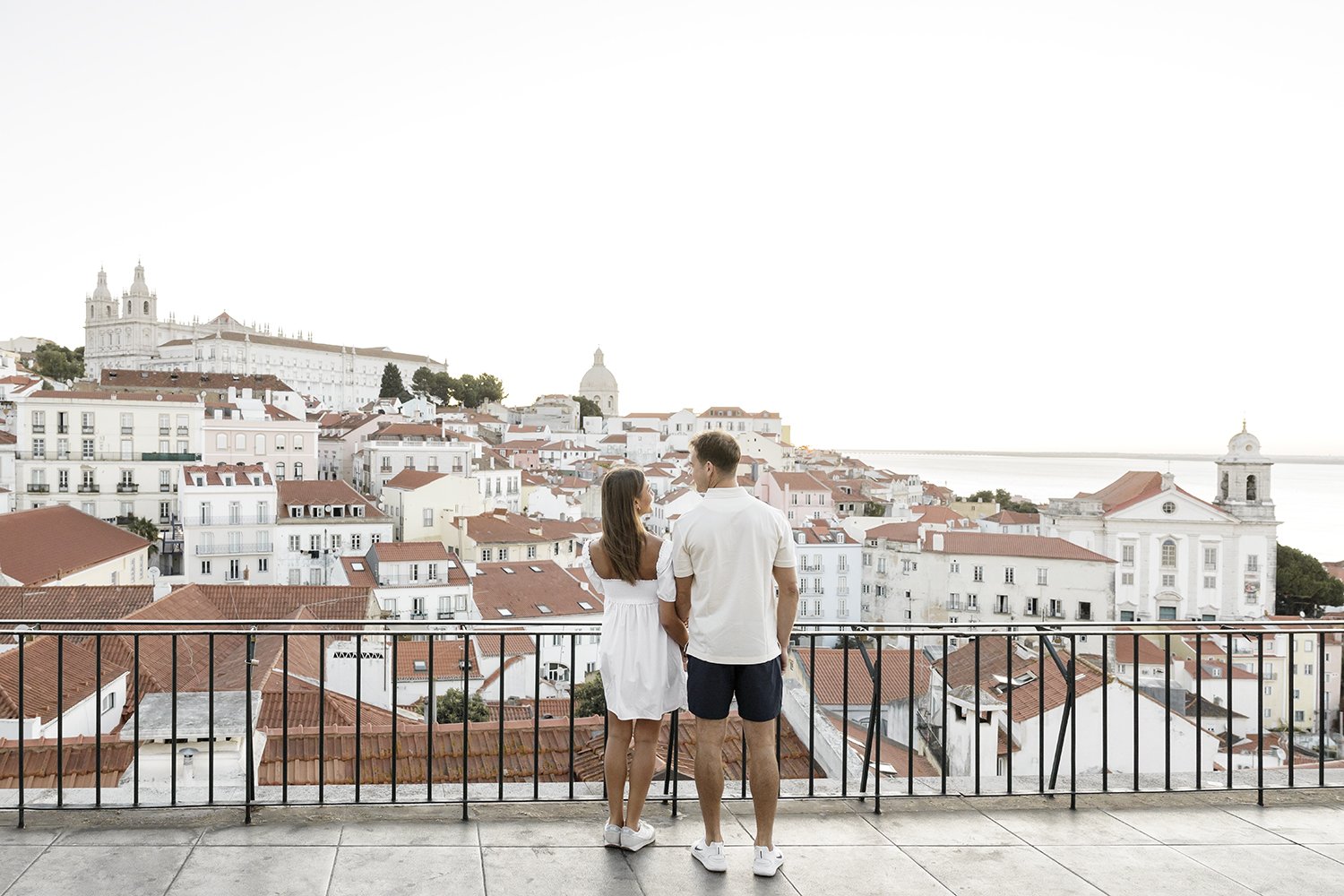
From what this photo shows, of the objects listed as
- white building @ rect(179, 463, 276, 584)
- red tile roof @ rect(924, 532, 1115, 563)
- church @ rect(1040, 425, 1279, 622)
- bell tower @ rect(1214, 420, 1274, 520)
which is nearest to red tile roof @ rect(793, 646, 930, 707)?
red tile roof @ rect(924, 532, 1115, 563)

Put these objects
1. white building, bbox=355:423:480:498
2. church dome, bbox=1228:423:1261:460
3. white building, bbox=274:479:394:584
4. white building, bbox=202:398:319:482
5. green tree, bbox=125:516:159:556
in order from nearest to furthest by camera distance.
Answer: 1. white building, bbox=274:479:394:584
2. green tree, bbox=125:516:159:556
3. white building, bbox=202:398:319:482
4. church dome, bbox=1228:423:1261:460
5. white building, bbox=355:423:480:498

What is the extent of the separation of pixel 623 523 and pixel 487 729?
5.41 m

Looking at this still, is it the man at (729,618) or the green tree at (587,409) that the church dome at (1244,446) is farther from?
the green tree at (587,409)

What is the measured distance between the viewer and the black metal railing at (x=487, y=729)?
14.1ft

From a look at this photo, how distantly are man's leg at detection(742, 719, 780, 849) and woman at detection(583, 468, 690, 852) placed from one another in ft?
1.07

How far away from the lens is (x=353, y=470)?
64.4 meters

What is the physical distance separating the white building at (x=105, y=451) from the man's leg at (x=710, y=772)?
50.2 meters

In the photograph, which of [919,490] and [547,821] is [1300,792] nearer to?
[547,821]

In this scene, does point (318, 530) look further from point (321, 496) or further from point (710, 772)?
point (710, 772)

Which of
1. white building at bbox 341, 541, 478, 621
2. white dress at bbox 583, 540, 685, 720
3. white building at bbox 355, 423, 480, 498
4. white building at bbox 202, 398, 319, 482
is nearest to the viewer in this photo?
white dress at bbox 583, 540, 685, 720

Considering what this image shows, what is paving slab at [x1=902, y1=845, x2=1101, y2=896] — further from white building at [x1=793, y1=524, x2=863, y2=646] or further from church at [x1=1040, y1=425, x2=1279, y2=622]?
church at [x1=1040, y1=425, x2=1279, y2=622]

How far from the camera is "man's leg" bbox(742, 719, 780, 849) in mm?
3695

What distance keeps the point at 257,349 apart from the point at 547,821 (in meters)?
113

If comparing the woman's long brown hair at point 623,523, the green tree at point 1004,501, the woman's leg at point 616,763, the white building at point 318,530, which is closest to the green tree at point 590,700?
the woman's leg at point 616,763
